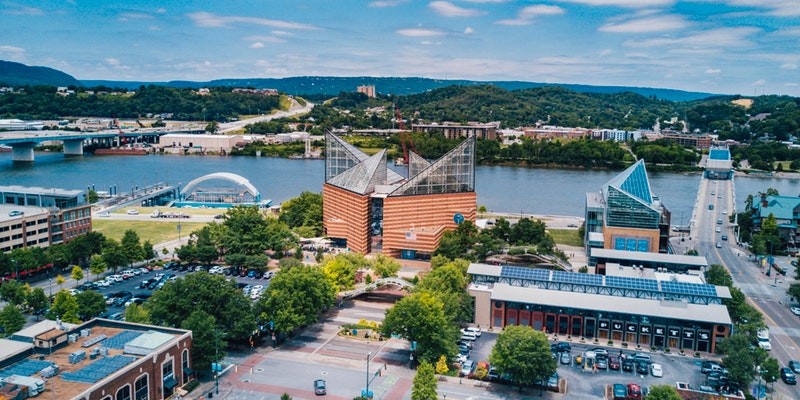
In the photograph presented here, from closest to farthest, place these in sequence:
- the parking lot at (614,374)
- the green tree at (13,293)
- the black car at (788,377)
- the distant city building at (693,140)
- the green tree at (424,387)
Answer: the green tree at (424,387) < the parking lot at (614,374) < the black car at (788,377) < the green tree at (13,293) < the distant city building at (693,140)

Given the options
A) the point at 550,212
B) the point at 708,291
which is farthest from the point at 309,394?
the point at 550,212

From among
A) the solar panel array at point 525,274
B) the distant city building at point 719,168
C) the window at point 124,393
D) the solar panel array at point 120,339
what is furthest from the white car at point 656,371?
the distant city building at point 719,168

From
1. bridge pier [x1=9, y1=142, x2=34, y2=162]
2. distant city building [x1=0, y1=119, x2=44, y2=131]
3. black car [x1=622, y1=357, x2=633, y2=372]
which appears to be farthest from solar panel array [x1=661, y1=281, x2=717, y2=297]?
distant city building [x1=0, y1=119, x2=44, y2=131]

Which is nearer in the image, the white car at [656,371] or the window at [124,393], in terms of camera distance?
the window at [124,393]

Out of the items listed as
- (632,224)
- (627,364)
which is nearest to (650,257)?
(632,224)

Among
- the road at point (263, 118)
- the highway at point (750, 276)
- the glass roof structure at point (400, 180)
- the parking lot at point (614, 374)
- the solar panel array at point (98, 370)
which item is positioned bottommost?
the parking lot at point (614, 374)

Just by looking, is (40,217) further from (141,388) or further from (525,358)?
(525,358)

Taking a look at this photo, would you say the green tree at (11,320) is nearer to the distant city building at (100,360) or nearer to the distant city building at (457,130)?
the distant city building at (100,360)
